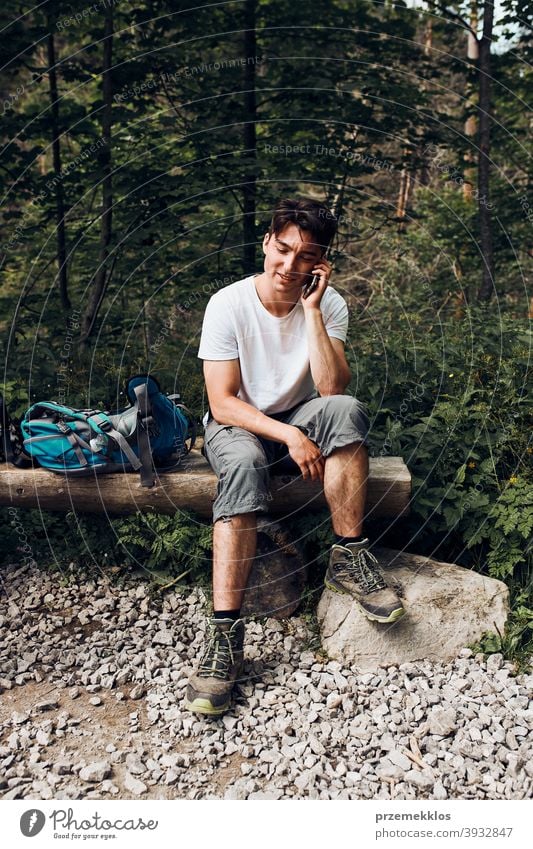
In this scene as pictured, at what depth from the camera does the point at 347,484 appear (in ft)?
12.0

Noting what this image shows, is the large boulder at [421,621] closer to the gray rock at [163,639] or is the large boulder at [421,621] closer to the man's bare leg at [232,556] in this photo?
the man's bare leg at [232,556]

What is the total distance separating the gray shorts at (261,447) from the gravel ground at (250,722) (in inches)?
33.0

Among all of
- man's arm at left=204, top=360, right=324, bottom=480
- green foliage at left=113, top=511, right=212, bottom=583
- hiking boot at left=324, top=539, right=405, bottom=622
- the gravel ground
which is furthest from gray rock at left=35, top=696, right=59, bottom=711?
man's arm at left=204, top=360, right=324, bottom=480

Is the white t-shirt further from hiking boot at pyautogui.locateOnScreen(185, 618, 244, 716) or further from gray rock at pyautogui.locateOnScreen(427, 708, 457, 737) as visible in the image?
gray rock at pyautogui.locateOnScreen(427, 708, 457, 737)

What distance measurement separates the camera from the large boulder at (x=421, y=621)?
3750 mm

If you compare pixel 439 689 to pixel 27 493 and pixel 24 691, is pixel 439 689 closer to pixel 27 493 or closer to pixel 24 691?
pixel 24 691

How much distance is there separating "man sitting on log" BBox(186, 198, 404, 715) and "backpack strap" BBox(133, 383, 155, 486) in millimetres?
303

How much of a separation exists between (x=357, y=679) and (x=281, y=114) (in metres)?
5.30

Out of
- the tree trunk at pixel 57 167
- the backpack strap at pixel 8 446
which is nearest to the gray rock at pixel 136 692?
the backpack strap at pixel 8 446

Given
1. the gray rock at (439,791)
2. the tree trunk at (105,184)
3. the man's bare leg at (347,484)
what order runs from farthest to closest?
the tree trunk at (105,184) < the man's bare leg at (347,484) < the gray rock at (439,791)

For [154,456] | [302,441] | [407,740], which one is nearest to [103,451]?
[154,456]

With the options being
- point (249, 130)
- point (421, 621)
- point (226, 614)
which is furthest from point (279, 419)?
point (249, 130)

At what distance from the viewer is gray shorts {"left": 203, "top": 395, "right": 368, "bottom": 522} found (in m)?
3.51

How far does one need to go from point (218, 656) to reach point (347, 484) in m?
0.97
